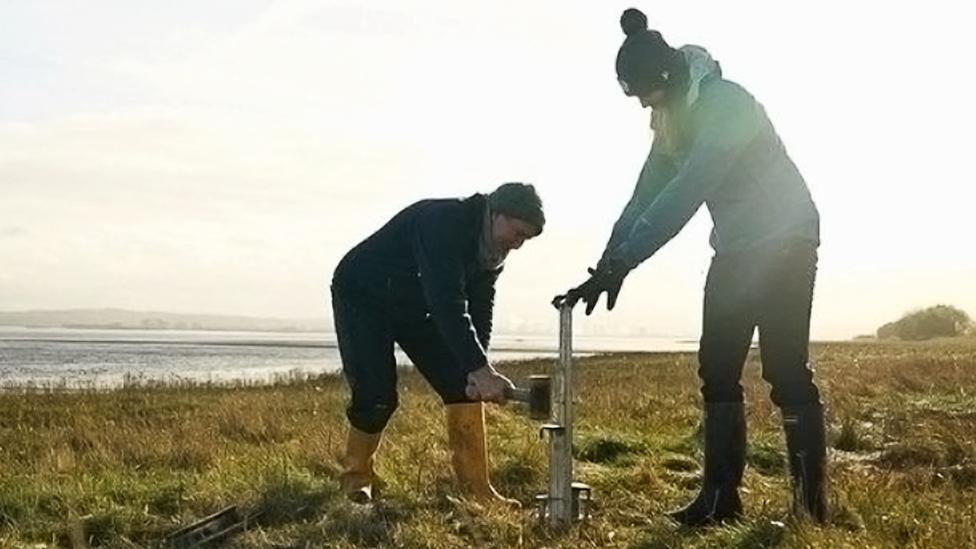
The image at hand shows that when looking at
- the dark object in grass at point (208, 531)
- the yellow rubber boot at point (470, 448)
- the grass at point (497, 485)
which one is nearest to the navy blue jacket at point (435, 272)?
the yellow rubber boot at point (470, 448)

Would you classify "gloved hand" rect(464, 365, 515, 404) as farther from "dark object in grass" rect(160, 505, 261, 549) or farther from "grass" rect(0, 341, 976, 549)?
"dark object in grass" rect(160, 505, 261, 549)

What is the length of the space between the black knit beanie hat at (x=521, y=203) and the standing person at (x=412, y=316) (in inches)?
1.7

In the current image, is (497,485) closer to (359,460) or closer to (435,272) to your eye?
(359,460)

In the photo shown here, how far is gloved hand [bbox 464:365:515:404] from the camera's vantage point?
17.2 ft

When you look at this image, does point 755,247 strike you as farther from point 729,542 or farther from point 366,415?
point 366,415

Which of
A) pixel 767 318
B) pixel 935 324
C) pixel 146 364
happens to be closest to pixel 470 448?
pixel 767 318

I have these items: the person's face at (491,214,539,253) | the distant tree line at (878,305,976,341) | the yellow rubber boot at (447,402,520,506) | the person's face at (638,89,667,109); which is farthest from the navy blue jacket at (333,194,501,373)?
the distant tree line at (878,305,976,341)

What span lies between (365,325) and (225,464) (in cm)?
163

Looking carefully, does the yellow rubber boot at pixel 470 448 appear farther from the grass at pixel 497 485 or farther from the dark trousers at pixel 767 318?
the dark trousers at pixel 767 318

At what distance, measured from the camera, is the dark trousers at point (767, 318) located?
506 centimetres

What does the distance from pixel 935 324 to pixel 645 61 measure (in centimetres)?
7686

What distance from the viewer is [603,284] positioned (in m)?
4.90

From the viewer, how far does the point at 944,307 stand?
77.7 meters

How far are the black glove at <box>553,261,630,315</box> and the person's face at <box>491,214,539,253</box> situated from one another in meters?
0.70
